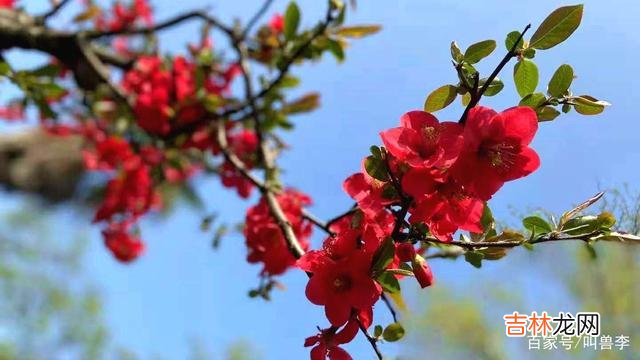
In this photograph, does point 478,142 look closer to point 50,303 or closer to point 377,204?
point 377,204

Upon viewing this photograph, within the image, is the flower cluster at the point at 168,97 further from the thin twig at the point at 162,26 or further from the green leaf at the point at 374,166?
the green leaf at the point at 374,166

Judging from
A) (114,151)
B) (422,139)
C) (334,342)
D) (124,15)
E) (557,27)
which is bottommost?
(334,342)

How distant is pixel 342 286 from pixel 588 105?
0.30m

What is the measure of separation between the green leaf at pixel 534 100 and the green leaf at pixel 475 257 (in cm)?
16

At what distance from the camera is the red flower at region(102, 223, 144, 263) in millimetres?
1956

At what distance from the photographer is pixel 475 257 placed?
2.32 ft

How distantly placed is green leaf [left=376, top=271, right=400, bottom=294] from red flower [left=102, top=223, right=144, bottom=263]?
1.46m

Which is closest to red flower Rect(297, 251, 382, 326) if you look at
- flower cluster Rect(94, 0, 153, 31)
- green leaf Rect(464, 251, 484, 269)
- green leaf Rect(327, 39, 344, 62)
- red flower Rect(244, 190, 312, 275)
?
green leaf Rect(464, 251, 484, 269)

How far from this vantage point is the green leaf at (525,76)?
672 mm

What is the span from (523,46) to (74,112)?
2630mm

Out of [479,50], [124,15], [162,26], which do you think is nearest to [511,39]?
[479,50]

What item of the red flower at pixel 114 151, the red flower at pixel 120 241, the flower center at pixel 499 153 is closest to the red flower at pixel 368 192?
the flower center at pixel 499 153

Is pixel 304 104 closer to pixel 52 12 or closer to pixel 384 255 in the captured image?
pixel 52 12

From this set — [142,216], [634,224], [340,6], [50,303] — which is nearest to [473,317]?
[142,216]
